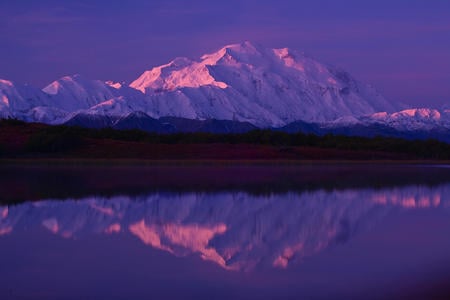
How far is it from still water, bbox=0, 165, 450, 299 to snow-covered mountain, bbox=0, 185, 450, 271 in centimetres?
3

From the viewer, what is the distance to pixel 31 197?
24.2 m

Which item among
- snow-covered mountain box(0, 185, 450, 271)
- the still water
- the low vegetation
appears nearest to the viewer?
the still water

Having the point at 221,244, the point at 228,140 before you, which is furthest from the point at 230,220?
the point at 228,140

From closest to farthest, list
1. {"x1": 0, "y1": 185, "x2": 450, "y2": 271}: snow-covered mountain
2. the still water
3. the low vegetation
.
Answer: the still water → {"x1": 0, "y1": 185, "x2": 450, "y2": 271}: snow-covered mountain → the low vegetation

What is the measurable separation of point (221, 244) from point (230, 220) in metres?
4.16

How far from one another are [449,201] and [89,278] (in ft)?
55.3

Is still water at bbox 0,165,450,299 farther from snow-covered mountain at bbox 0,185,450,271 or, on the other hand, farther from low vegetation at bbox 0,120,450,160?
low vegetation at bbox 0,120,450,160

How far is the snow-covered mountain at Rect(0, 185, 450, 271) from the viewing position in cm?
1435

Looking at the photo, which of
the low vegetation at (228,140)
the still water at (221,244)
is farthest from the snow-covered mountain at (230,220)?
the low vegetation at (228,140)

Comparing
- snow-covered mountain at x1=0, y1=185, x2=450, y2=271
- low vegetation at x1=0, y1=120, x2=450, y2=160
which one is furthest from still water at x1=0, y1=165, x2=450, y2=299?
low vegetation at x1=0, y1=120, x2=450, y2=160

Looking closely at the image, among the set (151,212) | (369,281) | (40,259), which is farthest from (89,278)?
(151,212)

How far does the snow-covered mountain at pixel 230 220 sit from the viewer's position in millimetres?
14352

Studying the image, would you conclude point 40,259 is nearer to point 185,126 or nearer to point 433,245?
point 433,245

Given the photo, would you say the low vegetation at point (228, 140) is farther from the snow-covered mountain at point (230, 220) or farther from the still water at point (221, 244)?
the snow-covered mountain at point (230, 220)
